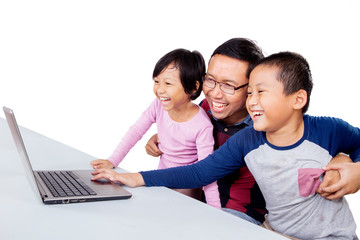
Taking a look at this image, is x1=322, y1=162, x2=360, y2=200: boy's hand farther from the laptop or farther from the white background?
the white background

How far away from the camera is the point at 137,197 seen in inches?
47.8

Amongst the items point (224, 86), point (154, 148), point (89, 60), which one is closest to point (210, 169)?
point (224, 86)

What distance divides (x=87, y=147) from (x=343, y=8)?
2.73 metres

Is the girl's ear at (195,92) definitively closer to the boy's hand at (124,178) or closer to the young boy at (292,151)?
the young boy at (292,151)

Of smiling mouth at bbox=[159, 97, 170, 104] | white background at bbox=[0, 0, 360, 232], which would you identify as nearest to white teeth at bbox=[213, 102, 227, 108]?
smiling mouth at bbox=[159, 97, 170, 104]

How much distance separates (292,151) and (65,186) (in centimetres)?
79

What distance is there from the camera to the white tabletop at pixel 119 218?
88 centimetres

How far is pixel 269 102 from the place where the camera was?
1.32m

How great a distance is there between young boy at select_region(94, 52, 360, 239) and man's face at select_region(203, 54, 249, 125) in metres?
0.27

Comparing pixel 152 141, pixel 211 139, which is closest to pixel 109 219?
pixel 211 139

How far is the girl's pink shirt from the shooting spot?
5.76ft

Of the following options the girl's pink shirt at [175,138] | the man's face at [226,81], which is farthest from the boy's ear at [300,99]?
the girl's pink shirt at [175,138]

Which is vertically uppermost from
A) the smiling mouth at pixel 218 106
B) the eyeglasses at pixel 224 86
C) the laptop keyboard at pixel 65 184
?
the eyeglasses at pixel 224 86

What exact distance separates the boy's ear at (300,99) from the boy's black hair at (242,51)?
37cm
